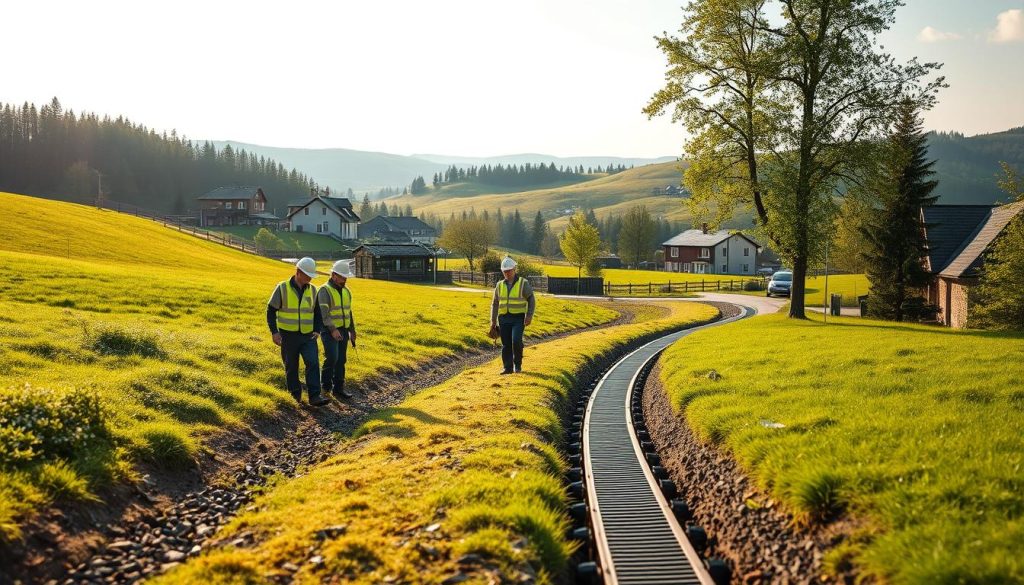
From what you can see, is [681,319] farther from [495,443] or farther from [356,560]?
[356,560]

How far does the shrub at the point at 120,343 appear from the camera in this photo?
14789 millimetres

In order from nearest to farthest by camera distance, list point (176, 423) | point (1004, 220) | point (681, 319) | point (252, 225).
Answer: point (176, 423) < point (1004, 220) < point (681, 319) < point (252, 225)

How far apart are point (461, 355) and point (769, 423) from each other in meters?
15.9

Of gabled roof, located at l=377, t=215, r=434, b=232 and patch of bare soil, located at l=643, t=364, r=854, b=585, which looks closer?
patch of bare soil, located at l=643, t=364, r=854, b=585

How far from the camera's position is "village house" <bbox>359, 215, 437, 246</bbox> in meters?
148

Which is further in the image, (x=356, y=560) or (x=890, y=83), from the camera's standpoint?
(x=890, y=83)

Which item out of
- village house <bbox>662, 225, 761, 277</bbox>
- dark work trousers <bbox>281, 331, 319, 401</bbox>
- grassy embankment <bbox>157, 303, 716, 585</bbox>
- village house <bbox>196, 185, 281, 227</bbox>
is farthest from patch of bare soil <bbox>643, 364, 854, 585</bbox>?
village house <bbox>196, 185, 281, 227</bbox>

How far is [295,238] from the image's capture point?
126438mm

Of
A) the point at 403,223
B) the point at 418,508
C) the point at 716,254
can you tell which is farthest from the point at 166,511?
the point at 403,223

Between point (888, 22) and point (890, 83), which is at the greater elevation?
point (888, 22)

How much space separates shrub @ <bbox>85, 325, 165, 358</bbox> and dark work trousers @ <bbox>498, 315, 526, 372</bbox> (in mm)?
8070

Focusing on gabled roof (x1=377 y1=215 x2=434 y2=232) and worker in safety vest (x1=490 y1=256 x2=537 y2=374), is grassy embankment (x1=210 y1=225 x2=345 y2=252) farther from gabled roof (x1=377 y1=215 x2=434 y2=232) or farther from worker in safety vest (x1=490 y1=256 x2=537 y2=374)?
worker in safety vest (x1=490 y1=256 x2=537 y2=374)

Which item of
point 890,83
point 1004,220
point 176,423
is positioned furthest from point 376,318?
point 1004,220

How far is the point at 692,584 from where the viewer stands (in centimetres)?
670
